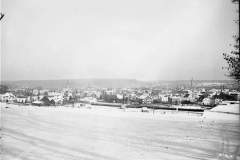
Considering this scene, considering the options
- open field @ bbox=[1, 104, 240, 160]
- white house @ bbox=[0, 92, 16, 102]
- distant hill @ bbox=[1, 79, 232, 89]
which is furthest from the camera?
white house @ bbox=[0, 92, 16, 102]

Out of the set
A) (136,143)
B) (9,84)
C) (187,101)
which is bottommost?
(136,143)

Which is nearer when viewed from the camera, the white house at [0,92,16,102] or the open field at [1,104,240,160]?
the open field at [1,104,240,160]

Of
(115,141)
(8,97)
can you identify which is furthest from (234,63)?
(8,97)

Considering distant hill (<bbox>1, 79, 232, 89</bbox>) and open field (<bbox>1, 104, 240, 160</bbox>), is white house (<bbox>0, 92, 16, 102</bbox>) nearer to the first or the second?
distant hill (<bbox>1, 79, 232, 89</bbox>)

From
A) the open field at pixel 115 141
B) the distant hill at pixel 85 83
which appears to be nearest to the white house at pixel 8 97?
the distant hill at pixel 85 83

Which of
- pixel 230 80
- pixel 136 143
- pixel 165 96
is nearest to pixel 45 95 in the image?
pixel 165 96

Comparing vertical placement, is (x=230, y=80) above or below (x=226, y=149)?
above

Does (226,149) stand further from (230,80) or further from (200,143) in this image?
(230,80)

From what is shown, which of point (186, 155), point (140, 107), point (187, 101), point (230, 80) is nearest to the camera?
point (186, 155)

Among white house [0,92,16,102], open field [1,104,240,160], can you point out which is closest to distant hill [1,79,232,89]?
white house [0,92,16,102]
